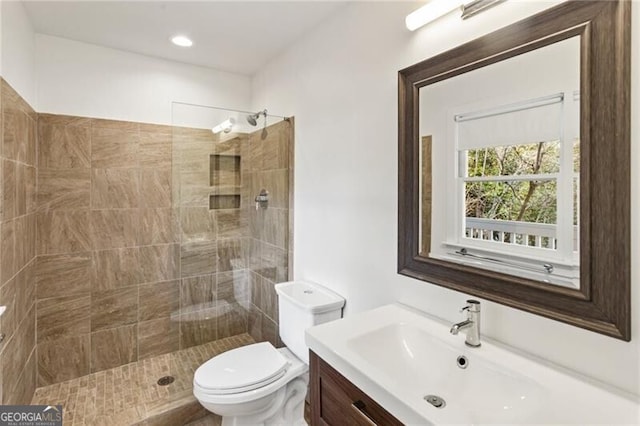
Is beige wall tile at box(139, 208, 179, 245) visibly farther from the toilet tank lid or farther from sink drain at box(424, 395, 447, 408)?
sink drain at box(424, 395, 447, 408)

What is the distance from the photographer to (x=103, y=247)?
250cm

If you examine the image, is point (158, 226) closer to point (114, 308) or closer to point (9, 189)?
point (114, 308)

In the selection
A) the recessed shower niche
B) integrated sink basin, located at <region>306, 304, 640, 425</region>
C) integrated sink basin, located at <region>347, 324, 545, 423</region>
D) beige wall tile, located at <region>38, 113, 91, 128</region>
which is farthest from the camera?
the recessed shower niche

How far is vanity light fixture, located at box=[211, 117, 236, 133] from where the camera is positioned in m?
2.52

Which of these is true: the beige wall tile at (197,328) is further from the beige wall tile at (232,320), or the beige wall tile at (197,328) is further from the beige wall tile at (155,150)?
the beige wall tile at (155,150)

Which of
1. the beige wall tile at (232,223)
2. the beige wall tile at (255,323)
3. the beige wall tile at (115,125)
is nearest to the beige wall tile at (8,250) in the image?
the beige wall tile at (115,125)

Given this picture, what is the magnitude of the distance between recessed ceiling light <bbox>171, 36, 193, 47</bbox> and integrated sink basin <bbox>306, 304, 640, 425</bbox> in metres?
2.19

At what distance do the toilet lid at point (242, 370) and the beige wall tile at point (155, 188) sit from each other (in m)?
1.42

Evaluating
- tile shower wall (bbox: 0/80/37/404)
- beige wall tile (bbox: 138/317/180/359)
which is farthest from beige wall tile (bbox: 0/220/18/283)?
beige wall tile (bbox: 138/317/180/359)

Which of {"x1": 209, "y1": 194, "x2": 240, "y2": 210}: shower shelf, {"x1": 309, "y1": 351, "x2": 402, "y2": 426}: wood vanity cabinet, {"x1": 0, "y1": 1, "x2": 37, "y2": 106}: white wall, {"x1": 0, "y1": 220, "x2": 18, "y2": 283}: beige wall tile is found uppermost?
{"x1": 0, "y1": 1, "x2": 37, "y2": 106}: white wall

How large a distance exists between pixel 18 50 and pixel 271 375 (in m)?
2.34

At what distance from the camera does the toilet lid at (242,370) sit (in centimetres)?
167

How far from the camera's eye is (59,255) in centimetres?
235

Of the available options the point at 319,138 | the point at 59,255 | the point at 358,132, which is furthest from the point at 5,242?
the point at 358,132
